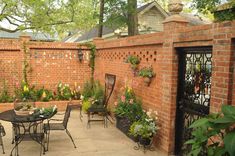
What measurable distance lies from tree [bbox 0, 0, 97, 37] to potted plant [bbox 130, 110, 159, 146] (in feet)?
39.1

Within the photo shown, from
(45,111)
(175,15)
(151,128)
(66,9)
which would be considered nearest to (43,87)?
(45,111)

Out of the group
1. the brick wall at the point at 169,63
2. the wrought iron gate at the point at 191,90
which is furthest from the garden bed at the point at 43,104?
the wrought iron gate at the point at 191,90

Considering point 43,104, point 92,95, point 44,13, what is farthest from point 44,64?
point 44,13

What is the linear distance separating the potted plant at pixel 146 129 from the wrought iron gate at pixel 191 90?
48 cm

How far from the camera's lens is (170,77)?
4.83 meters

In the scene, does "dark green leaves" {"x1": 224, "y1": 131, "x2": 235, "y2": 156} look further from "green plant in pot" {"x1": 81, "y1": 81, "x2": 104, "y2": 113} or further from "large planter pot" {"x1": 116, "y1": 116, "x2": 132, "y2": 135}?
"green plant in pot" {"x1": 81, "y1": 81, "x2": 104, "y2": 113}

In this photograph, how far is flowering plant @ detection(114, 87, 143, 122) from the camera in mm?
6070

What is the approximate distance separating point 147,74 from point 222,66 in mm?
2191

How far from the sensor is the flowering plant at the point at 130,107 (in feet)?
19.9

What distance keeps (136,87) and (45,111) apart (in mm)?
2238

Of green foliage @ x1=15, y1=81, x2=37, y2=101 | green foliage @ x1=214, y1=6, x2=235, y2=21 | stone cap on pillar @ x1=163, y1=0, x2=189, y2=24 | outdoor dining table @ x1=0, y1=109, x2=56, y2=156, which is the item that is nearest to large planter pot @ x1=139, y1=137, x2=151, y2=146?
outdoor dining table @ x1=0, y1=109, x2=56, y2=156

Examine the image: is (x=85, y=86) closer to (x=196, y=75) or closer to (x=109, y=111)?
(x=109, y=111)

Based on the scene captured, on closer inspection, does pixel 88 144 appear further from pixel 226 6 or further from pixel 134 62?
pixel 226 6

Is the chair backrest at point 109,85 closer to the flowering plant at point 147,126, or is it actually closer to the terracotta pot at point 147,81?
the terracotta pot at point 147,81
